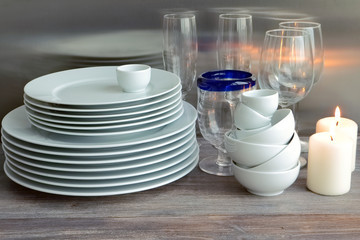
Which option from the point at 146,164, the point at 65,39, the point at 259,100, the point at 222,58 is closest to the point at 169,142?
the point at 146,164

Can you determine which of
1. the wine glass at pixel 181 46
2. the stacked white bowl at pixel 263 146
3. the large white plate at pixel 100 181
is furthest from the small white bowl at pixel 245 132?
the wine glass at pixel 181 46

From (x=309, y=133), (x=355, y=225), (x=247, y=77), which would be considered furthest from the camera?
(x=309, y=133)

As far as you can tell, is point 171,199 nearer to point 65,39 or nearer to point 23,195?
point 23,195

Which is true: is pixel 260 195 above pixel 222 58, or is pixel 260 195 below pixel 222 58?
below

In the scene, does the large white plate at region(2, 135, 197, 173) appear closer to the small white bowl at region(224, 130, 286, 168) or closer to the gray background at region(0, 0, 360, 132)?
the small white bowl at region(224, 130, 286, 168)

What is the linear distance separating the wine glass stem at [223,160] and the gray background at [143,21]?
0.22m

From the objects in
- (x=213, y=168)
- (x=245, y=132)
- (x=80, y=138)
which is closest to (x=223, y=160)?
(x=213, y=168)

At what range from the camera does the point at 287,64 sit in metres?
0.86

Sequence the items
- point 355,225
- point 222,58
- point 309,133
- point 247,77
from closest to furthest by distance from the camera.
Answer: point 355,225, point 247,77, point 222,58, point 309,133

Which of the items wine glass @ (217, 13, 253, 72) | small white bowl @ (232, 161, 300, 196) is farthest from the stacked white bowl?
wine glass @ (217, 13, 253, 72)

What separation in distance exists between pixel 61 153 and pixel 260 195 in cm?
31

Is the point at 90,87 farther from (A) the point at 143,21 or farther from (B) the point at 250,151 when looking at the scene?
(B) the point at 250,151

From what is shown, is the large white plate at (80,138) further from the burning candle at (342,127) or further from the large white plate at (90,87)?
the burning candle at (342,127)

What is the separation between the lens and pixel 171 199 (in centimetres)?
80
